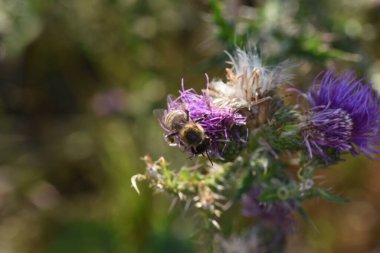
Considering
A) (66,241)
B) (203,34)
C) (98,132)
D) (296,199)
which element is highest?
(203,34)

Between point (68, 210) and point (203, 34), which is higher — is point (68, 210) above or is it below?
below

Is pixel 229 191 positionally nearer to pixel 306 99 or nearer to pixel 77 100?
pixel 306 99

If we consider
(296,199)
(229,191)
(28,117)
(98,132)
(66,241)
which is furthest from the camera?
(28,117)

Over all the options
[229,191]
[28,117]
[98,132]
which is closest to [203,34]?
[98,132]

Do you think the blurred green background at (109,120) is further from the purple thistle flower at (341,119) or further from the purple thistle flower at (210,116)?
the purple thistle flower at (210,116)

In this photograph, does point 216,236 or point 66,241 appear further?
point 66,241

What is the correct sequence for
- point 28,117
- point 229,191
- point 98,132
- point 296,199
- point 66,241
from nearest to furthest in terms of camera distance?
point 296,199, point 229,191, point 66,241, point 98,132, point 28,117
